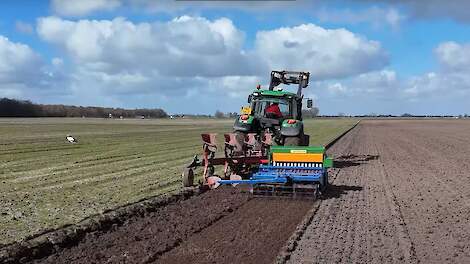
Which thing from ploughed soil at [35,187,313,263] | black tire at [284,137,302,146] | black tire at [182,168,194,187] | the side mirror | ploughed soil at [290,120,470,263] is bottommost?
ploughed soil at [290,120,470,263]

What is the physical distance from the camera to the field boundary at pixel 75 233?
6.71 m

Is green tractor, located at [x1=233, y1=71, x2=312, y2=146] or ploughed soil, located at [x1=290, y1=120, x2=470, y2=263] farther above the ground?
green tractor, located at [x1=233, y1=71, x2=312, y2=146]

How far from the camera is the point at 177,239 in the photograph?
7.43m

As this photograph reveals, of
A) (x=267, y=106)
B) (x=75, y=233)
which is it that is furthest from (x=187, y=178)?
(x=75, y=233)

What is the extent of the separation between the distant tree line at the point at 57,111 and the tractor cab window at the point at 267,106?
86.5 meters

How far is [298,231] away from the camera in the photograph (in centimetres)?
798

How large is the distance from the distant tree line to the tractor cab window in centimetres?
8651

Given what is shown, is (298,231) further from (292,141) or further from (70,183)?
(70,183)

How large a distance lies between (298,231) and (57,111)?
112m

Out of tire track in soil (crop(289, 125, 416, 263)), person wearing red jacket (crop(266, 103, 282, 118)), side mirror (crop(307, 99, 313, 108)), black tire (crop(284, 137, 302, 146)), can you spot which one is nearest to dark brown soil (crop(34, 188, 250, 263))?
tire track in soil (crop(289, 125, 416, 263))

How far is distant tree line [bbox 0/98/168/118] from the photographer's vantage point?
95425 millimetres

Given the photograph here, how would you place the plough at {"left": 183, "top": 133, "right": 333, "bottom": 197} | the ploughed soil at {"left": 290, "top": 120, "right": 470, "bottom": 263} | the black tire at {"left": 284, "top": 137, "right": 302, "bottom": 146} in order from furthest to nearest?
1. the black tire at {"left": 284, "top": 137, "right": 302, "bottom": 146}
2. the plough at {"left": 183, "top": 133, "right": 333, "bottom": 197}
3. the ploughed soil at {"left": 290, "top": 120, "right": 470, "bottom": 263}

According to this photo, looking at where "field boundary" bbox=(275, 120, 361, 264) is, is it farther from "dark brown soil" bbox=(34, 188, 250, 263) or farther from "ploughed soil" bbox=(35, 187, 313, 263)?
"dark brown soil" bbox=(34, 188, 250, 263)

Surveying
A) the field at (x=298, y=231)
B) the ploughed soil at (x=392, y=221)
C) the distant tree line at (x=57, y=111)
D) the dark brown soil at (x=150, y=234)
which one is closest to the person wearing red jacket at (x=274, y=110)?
the ploughed soil at (x=392, y=221)
